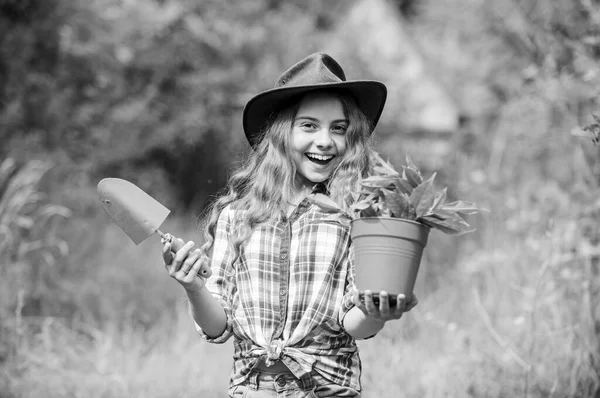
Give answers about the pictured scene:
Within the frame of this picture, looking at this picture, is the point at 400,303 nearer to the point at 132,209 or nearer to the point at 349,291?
the point at 349,291

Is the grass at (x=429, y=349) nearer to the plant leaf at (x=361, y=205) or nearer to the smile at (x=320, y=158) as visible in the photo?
the smile at (x=320, y=158)

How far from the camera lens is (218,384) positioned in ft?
12.6

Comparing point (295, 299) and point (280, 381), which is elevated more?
point (295, 299)

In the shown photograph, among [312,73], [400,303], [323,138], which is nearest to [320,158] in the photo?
[323,138]

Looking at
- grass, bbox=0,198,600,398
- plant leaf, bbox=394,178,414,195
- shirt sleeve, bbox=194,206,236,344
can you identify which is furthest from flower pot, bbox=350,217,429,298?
grass, bbox=0,198,600,398

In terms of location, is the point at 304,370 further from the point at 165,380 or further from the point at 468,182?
the point at 468,182

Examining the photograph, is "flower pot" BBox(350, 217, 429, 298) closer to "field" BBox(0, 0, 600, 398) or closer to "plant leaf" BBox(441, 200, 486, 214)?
"plant leaf" BBox(441, 200, 486, 214)

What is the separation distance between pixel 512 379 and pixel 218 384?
1551 millimetres

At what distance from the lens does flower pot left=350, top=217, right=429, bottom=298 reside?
1.82 metres

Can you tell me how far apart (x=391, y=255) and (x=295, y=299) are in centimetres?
46

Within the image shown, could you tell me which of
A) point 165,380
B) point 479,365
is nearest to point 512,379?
point 479,365

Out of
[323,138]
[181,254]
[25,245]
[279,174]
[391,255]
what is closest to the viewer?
[391,255]

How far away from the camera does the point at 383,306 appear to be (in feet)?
6.02

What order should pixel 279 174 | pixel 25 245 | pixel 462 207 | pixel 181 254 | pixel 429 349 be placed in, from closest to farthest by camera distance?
pixel 462 207 → pixel 181 254 → pixel 279 174 → pixel 429 349 → pixel 25 245
